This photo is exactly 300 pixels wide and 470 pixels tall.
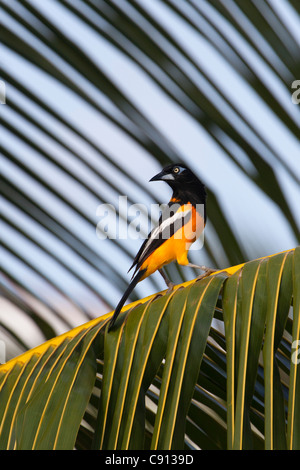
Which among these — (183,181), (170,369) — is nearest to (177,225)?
(183,181)

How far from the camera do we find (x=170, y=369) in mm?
1091

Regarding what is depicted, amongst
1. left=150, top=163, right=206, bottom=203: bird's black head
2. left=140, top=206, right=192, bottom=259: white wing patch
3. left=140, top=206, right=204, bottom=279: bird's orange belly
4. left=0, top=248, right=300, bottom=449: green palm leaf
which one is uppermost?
left=150, top=163, right=206, bottom=203: bird's black head

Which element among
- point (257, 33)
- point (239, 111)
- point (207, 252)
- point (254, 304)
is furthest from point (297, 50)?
point (254, 304)

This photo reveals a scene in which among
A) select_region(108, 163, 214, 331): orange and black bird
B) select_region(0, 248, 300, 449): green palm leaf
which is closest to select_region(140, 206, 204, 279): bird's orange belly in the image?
select_region(108, 163, 214, 331): orange and black bird

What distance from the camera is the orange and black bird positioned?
1.96 m

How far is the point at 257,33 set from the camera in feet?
5.24

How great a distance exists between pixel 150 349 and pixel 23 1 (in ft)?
3.83

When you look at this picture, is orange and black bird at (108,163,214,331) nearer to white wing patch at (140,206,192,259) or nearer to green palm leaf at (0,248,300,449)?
white wing patch at (140,206,192,259)

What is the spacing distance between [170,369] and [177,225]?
3.53 feet

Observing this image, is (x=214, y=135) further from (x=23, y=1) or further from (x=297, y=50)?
(x=23, y=1)

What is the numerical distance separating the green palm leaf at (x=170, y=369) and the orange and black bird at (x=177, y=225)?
60 cm

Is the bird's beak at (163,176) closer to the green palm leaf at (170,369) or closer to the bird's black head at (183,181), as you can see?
the bird's black head at (183,181)

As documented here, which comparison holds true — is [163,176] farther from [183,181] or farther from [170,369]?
[170,369]

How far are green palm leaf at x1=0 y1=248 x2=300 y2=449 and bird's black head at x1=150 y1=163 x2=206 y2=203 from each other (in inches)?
33.0
